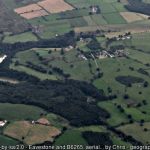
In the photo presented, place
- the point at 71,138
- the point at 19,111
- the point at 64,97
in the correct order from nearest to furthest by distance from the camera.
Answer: the point at 71,138 < the point at 19,111 < the point at 64,97

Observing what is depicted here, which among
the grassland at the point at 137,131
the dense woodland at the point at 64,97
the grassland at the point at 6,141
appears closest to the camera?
the grassland at the point at 6,141

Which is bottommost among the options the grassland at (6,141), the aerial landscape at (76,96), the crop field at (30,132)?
the aerial landscape at (76,96)

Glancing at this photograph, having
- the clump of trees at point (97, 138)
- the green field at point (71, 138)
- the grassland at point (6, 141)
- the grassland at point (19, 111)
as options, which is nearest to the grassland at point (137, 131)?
the clump of trees at point (97, 138)

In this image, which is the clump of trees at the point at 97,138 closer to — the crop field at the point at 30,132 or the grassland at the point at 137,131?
the grassland at the point at 137,131

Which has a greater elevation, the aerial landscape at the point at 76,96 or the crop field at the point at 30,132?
the crop field at the point at 30,132

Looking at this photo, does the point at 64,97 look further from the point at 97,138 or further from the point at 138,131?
the point at 97,138

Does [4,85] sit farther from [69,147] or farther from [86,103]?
[69,147]

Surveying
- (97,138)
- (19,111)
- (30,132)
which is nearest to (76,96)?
→ (19,111)

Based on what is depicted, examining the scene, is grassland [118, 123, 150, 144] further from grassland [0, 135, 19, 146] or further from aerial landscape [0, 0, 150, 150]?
grassland [0, 135, 19, 146]

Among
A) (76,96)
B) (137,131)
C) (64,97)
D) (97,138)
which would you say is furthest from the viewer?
(76,96)
